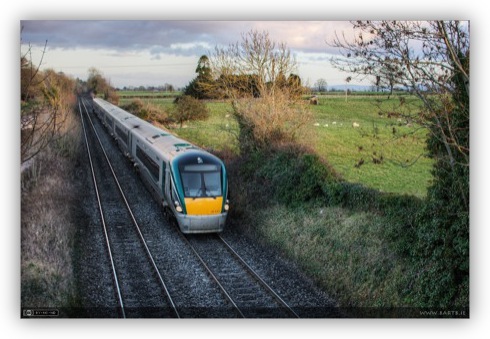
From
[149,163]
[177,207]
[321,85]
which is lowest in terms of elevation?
[177,207]

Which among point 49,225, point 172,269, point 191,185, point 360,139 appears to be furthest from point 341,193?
point 49,225

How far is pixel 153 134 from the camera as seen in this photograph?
13984mm

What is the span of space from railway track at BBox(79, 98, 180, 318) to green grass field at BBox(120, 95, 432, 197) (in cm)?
168

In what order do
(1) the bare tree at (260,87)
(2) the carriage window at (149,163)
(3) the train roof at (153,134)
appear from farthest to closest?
(2) the carriage window at (149,163) → (3) the train roof at (153,134) → (1) the bare tree at (260,87)

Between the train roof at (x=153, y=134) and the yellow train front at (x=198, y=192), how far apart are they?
449 mm

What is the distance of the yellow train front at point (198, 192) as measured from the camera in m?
10.9

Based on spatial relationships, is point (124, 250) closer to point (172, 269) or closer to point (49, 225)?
point (172, 269)

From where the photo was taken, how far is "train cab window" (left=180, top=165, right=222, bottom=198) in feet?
36.0

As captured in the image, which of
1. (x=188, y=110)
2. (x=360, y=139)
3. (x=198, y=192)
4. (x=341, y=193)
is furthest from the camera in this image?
(x=341, y=193)

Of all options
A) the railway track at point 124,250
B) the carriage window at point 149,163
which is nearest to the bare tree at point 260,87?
the carriage window at point 149,163

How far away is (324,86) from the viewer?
9922mm

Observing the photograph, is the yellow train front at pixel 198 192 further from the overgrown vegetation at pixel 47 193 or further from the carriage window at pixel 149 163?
the overgrown vegetation at pixel 47 193

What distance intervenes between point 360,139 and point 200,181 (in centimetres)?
315

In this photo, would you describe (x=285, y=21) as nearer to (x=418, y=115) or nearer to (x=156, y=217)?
(x=418, y=115)
